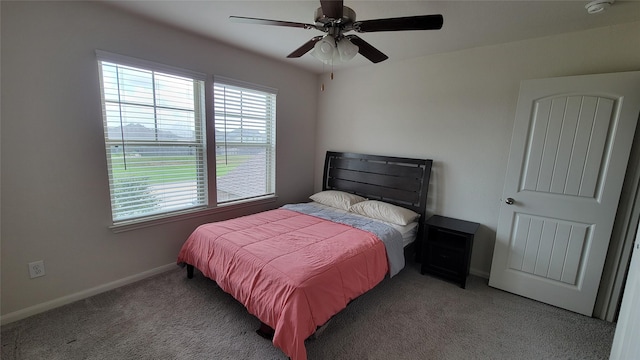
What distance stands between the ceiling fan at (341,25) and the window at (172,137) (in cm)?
124

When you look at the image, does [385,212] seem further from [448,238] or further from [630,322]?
[630,322]

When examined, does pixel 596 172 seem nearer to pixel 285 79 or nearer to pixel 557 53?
pixel 557 53

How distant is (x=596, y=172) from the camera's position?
208cm

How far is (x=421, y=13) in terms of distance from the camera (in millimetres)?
2004

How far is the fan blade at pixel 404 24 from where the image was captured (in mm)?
1427

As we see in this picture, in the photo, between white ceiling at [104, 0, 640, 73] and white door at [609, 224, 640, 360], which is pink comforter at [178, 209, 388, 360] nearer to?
white door at [609, 224, 640, 360]

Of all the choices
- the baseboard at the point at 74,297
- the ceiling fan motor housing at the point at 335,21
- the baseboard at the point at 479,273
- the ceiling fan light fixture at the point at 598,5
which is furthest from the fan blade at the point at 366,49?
the baseboard at the point at 74,297

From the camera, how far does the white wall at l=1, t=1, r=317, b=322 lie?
1794 millimetres

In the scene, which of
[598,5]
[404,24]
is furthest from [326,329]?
[598,5]

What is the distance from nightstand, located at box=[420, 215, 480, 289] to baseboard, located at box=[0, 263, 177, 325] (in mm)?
2774

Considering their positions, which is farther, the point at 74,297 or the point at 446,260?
the point at 446,260

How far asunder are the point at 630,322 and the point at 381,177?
2.30 meters

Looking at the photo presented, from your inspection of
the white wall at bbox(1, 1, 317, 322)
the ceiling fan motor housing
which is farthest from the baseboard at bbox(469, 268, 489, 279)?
the white wall at bbox(1, 1, 317, 322)

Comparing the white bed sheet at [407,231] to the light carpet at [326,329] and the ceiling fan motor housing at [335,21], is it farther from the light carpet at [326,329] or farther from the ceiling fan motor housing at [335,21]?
the ceiling fan motor housing at [335,21]
